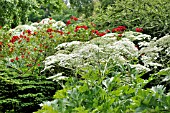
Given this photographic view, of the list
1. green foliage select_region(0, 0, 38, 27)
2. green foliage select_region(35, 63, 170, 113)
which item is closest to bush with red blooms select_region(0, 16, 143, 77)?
green foliage select_region(35, 63, 170, 113)

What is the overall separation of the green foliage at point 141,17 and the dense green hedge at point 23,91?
7.49 feet

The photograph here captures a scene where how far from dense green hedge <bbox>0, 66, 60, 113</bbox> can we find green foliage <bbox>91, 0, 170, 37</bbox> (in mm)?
2282

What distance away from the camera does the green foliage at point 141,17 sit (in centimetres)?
605

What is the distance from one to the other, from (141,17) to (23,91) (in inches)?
112

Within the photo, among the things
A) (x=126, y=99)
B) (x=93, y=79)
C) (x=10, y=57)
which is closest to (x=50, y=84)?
(x=10, y=57)

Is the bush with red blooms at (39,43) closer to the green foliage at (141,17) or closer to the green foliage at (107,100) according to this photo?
the green foliage at (141,17)

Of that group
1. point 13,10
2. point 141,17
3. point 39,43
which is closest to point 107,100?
point 39,43

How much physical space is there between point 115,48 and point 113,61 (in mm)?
164

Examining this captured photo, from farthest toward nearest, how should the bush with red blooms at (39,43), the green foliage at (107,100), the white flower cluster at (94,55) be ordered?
1. the bush with red blooms at (39,43)
2. the white flower cluster at (94,55)
3. the green foliage at (107,100)

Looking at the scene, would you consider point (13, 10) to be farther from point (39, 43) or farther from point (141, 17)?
point (141, 17)

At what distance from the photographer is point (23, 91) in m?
4.66

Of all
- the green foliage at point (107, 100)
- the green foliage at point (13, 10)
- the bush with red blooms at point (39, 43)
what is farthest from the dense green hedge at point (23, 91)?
the green foliage at point (13, 10)

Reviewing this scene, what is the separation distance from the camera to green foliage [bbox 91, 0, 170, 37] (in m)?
6.05

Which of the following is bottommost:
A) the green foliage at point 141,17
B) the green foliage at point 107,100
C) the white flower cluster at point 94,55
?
the green foliage at point 107,100
